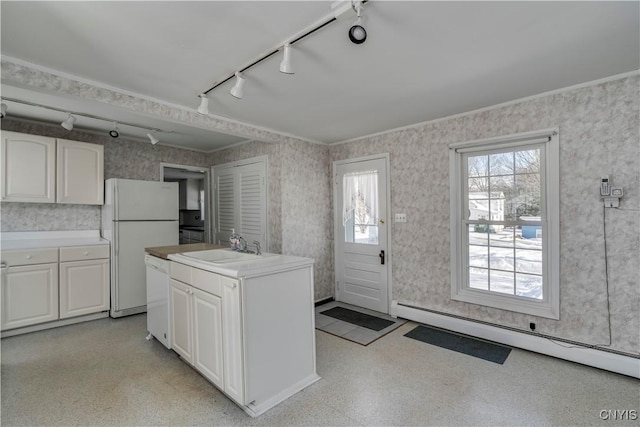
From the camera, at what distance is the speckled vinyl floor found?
6.14 ft

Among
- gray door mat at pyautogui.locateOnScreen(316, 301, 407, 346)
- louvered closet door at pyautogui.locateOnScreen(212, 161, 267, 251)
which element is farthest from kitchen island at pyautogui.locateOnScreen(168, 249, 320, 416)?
louvered closet door at pyautogui.locateOnScreen(212, 161, 267, 251)

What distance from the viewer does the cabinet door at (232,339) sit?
1.84m

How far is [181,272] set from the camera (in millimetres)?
2375

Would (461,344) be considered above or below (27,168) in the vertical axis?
below

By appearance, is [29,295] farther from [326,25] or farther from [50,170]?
[326,25]

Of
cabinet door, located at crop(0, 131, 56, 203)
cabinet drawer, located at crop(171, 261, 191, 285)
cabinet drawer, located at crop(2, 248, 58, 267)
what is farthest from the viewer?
cabinet door, located at crop(0, 131, 56, 203)

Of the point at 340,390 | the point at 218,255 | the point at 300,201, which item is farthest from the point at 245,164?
the point at 340,390

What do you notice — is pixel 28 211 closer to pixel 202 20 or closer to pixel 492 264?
pixel 202 20

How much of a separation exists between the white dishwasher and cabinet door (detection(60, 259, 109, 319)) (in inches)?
43.2

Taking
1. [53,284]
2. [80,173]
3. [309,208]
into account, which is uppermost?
[80,173]

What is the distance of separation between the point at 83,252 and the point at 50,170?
0.98 m

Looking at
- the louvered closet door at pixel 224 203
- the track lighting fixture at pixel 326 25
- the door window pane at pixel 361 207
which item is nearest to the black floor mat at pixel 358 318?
the door window pane at pixel 361 207

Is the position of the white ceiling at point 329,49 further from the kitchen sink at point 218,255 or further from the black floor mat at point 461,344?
the black floor mat at point 461,344

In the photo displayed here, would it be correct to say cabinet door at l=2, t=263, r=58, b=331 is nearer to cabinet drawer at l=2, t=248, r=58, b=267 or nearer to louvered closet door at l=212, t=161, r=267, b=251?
cabinet drawer at l=2, t=248, r=58, b=267
